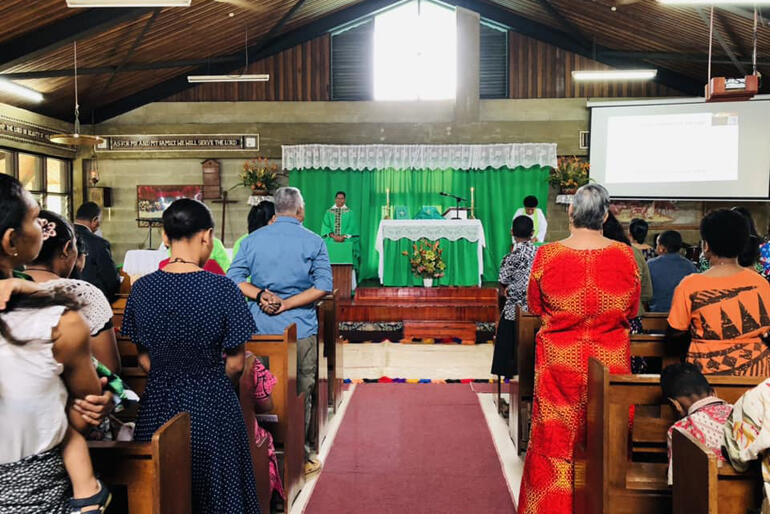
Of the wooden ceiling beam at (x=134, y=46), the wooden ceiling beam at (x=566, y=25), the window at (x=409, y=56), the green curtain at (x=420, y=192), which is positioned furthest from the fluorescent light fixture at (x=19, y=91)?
the wooden ceiling beam at (x=566, y=25)

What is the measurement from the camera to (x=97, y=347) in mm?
1936

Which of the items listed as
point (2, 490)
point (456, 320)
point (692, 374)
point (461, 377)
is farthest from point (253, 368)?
point (456, 320)

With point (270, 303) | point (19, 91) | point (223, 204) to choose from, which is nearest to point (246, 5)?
point (19, 91)

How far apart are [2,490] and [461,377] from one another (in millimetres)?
4663

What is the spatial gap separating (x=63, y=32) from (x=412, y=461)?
6.49 meters

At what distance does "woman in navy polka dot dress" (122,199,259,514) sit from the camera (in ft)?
6.00

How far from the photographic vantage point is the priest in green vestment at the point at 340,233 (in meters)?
8.72

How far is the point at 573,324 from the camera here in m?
2.37

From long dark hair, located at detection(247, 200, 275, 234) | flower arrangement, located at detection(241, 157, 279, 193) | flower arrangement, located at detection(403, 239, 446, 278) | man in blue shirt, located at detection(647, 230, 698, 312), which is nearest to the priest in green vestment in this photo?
flower arrangement, located at detection(403, 239, 446, 278)

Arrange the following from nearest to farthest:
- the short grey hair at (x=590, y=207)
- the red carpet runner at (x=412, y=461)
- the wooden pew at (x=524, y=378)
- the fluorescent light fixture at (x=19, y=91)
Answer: the short grey hair at (x=590, y=207) → the red carpet runner at (x=412, y=461) → the wooden pew at (x=524, y=378) → the fluorescent light fixture at (x=19, y=91)

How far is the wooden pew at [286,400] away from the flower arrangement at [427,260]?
551 cm

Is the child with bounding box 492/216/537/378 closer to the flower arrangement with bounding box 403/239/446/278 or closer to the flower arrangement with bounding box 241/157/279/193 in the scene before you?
the flower arrangement with bounding box 403/239/446/278

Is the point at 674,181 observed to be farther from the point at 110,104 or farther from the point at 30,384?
the point at 30,384

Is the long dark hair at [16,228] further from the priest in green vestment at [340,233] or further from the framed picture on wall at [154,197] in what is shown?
the framed picture on wall at [154,197]
